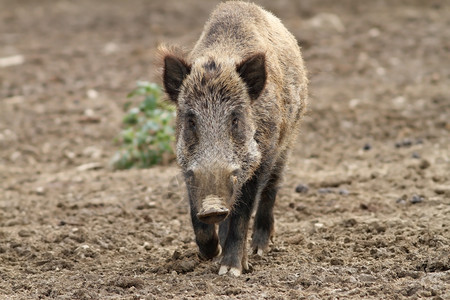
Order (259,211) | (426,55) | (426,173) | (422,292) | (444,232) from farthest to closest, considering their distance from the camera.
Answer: (426,55) < (426,173) < (259,211) < (444,232) < (422,292)

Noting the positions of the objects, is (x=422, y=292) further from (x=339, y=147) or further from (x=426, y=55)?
(x=426, y=55)

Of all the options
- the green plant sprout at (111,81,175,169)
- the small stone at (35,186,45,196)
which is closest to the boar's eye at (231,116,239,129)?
the green plant sprout at (111,81,175,169)

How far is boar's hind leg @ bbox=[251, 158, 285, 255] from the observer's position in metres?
6.65

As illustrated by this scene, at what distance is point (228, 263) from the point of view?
5.80m

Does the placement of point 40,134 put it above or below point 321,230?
below

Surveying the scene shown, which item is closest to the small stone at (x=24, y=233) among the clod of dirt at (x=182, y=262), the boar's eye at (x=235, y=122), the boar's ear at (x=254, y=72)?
the clod of dirt at (x=182, y=262)

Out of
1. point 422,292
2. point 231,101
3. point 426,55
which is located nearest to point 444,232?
point 422,292

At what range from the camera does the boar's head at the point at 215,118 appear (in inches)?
209

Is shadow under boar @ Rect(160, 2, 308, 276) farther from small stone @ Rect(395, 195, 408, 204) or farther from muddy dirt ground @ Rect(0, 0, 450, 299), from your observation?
small stone @ Rect(395, 195, 408, 204)

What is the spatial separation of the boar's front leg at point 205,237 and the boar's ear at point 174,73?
914mm

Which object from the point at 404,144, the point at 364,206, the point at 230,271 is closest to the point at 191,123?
the point at 230,271

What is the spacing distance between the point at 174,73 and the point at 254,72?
24.5 inches

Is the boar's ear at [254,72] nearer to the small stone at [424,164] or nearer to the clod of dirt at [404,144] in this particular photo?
the small stone at [424,164]

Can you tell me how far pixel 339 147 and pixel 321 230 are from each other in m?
3.21
